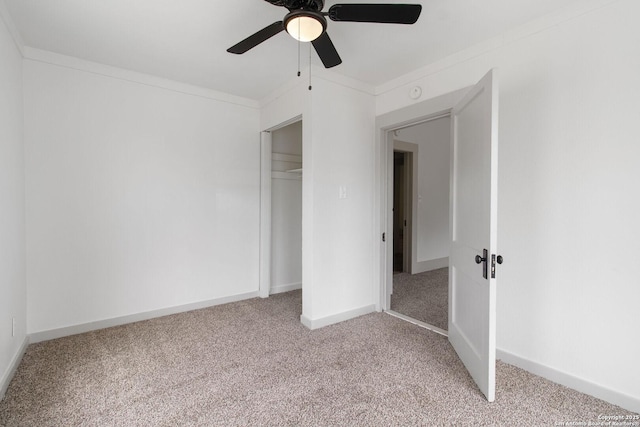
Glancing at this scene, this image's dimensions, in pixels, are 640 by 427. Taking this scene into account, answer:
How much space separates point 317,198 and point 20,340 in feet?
8.42

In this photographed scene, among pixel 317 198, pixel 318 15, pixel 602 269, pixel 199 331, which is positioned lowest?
pixel 199 331

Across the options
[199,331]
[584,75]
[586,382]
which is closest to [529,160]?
[584,75]

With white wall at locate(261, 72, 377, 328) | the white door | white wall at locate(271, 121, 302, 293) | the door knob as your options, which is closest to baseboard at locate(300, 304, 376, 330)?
white wall at locate(261, 72, 377, 328)

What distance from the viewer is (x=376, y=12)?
1520 millimetres

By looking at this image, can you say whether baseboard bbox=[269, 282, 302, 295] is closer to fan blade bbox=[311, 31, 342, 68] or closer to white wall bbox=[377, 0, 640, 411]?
white wall bbox=[377, 0, 640, 411]

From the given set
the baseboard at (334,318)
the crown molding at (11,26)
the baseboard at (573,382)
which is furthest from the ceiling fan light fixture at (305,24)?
the baseboard at (573,382)

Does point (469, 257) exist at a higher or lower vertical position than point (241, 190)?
lower

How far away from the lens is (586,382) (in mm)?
1890

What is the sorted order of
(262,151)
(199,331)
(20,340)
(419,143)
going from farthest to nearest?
(419,143) → (262,151) → (199,331) → (20,340)

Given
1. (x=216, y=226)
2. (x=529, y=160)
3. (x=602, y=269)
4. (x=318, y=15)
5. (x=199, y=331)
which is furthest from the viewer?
(x=216, y=226)

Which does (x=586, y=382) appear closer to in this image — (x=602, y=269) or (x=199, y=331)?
(x=602, y=269)

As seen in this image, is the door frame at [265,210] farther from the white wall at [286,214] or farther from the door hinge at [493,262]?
the door hinge at [493,262]

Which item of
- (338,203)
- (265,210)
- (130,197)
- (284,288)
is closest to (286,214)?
(265,210)

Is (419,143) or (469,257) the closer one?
(469,257)
